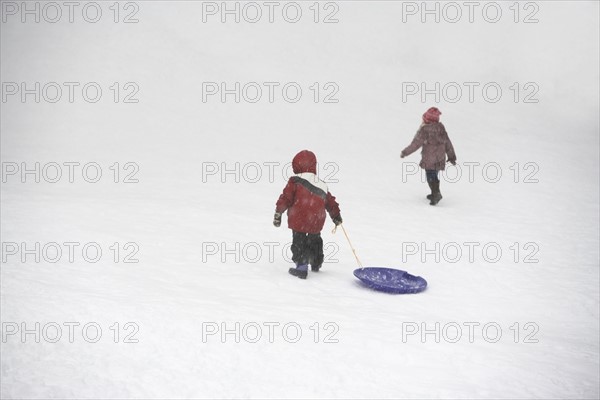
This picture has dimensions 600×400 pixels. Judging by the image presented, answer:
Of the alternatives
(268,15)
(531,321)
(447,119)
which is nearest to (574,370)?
(531,321)

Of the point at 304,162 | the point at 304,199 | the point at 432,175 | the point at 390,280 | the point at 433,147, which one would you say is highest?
the point at 433,147

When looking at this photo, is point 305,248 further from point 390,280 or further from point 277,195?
point 277,195

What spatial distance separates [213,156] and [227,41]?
962 centimetres

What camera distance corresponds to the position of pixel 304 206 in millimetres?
7410

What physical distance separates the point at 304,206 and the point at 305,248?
1.60 feet

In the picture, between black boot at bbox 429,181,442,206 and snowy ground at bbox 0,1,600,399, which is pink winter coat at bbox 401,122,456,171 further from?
snowy ground at bbox 0,1,600,399

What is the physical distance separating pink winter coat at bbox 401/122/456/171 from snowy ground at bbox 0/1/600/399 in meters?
0.80

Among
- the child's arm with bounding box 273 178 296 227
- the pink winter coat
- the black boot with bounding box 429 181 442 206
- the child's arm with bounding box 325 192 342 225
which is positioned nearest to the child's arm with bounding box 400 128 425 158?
the pink winter coat

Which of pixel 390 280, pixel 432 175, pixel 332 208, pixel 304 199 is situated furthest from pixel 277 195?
pixel 390 280

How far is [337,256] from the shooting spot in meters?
8.70

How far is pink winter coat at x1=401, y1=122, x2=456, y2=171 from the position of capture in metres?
11.6

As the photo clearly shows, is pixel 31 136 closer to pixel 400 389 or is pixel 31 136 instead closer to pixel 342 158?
pixel 342 158

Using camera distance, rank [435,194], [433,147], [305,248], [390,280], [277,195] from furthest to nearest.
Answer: [277,195]
[435,194]
[433,147]
[305,248]
[390,280]

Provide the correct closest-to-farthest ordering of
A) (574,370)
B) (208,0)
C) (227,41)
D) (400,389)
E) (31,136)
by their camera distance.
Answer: (400,389), (574,370), (31,136), (227,41), (208,0)
